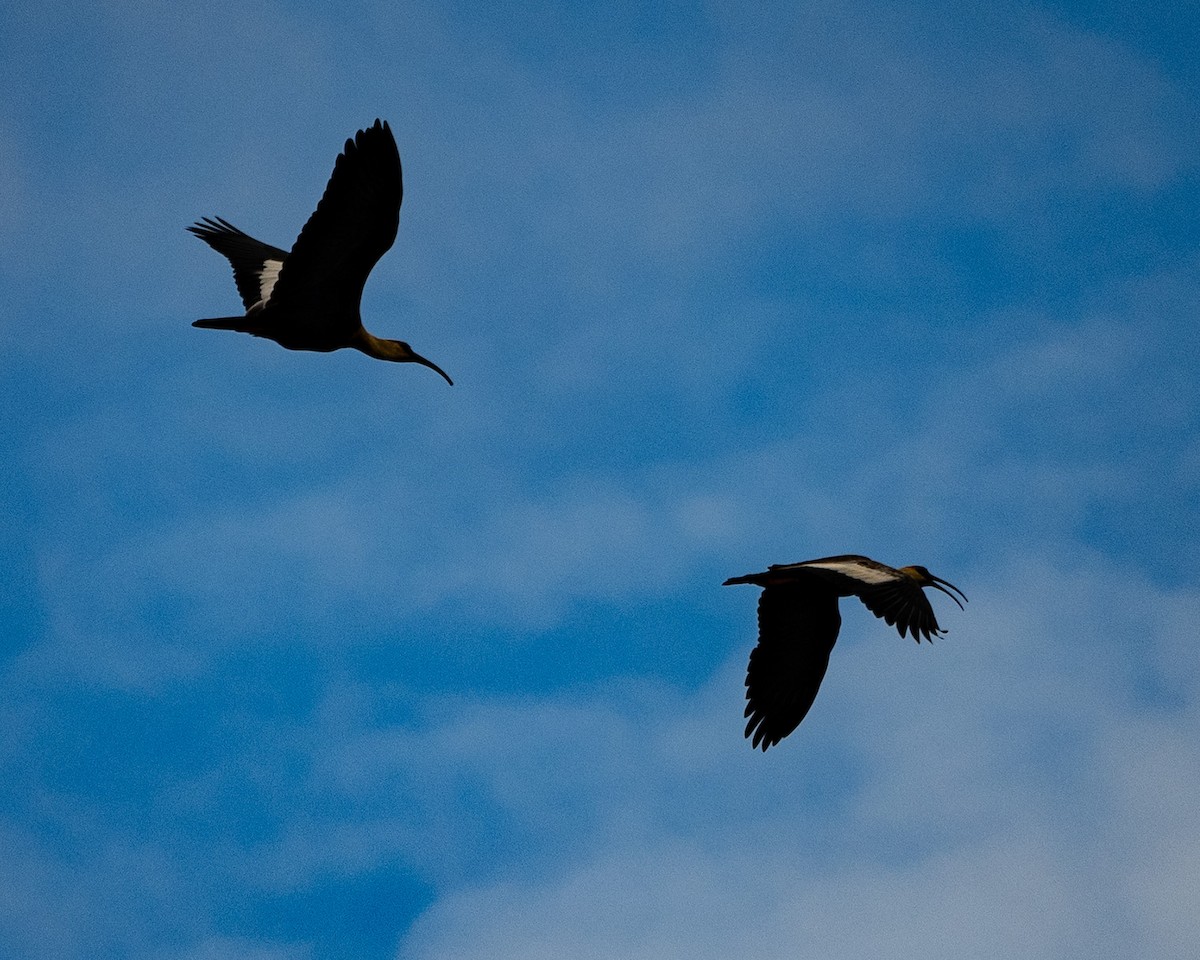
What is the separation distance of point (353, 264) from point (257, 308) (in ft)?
5.84

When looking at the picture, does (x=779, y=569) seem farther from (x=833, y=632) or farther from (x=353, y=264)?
(x=353, y=264)

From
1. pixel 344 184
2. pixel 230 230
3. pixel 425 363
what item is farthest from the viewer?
pixel 230 230

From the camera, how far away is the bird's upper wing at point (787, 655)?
56.5ft

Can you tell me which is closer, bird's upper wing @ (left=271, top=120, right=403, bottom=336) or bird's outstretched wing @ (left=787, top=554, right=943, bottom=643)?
bird's outstretched wing @ (left=787, top=554, right=943, bottom=643)

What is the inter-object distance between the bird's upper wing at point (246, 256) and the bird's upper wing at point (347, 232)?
239 centimetres

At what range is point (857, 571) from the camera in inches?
631

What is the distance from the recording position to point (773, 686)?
17.4 metres

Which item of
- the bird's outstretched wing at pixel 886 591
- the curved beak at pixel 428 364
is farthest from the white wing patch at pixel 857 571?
the curved beak at pixel 428 364

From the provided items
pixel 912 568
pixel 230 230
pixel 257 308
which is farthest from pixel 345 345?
pixel 912 568

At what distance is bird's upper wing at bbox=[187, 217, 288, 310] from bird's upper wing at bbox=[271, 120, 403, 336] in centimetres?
239

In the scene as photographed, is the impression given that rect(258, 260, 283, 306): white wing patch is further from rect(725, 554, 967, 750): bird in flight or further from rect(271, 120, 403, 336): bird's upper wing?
rect(725, 554, 967, 750): bird in flight

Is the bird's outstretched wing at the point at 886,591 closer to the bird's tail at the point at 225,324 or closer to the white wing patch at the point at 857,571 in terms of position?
the white wing patch at the point at 857,571

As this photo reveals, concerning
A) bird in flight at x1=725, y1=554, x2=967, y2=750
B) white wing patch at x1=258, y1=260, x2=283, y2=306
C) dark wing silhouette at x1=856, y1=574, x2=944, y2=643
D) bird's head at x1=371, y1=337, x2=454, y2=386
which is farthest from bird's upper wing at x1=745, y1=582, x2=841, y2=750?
white wing patch at x1=258, y1=260, x2=283, y2=306

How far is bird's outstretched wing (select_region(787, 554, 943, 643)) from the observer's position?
46.0 ft
